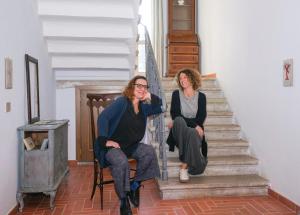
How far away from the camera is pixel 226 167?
357 cm

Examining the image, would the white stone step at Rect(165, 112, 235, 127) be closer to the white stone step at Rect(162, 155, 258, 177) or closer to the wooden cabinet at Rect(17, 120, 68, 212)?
the white stone step at Rect(162, 155, 258, 177)

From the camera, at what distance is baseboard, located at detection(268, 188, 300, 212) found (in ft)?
9.24

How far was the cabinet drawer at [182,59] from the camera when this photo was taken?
6.50 metres

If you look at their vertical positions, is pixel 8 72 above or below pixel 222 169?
above

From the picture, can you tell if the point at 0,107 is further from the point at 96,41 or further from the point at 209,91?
the point at 209,91

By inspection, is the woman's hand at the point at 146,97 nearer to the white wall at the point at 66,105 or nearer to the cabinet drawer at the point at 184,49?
the white wall at the point at 66,105

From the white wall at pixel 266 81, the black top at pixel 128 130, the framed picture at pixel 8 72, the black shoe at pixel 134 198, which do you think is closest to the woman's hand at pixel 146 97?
the black top at pixel 128 130

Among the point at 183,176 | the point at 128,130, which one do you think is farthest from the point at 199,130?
the point at 128,130

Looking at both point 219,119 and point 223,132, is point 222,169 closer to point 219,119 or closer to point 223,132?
point 223,132

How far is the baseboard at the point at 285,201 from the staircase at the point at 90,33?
2414 mm

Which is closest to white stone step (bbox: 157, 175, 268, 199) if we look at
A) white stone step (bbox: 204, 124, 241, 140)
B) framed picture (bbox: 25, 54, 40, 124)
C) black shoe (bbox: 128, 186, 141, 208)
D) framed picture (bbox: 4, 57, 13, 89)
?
black shoe (bbox: 128, 186, 141, 208)

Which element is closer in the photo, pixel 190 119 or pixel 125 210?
pixel 125 210

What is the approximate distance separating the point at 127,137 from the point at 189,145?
693 mm

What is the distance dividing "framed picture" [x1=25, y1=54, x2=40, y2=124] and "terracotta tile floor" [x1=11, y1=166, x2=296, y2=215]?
34.2 inches
